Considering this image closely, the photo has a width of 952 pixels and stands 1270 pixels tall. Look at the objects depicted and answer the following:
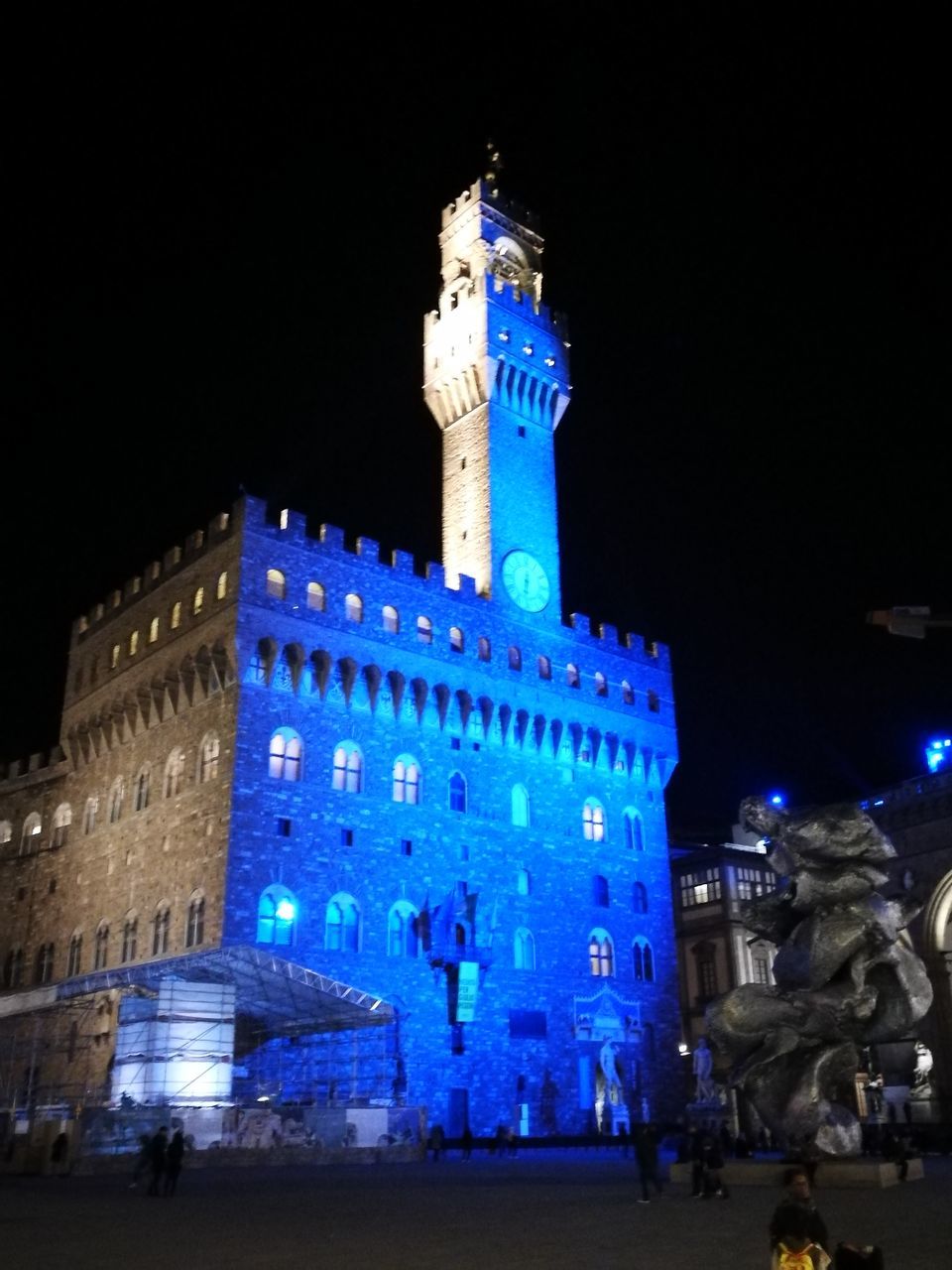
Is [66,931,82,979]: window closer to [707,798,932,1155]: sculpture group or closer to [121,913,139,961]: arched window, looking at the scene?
[121,913,139,961]: arched window

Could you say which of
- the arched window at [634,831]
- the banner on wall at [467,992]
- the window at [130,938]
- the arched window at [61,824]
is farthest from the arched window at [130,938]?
the arched window at [634,831]

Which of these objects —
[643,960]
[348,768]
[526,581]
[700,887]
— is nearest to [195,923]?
[348,768]

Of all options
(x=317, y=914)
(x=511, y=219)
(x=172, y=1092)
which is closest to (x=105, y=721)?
(x=317, y=914)

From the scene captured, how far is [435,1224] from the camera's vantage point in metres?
13.2

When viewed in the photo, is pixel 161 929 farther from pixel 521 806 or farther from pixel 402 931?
pixel 521 806

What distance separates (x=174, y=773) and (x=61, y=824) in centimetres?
903

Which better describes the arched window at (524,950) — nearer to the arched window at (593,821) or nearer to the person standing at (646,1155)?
the arched window at (593,821)

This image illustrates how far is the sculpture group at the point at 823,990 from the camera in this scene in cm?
1723

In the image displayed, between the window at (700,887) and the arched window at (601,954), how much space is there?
717 inches

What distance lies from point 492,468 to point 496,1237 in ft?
109

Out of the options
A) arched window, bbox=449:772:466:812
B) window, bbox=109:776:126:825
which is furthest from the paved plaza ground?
window, bbox=109:776:126:825

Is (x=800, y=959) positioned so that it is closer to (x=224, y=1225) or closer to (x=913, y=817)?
(x=224, y=1225)

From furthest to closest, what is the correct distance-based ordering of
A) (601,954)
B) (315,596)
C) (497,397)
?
(497,397)
(601,954)
(315,596)

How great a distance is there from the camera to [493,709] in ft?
→ 129
